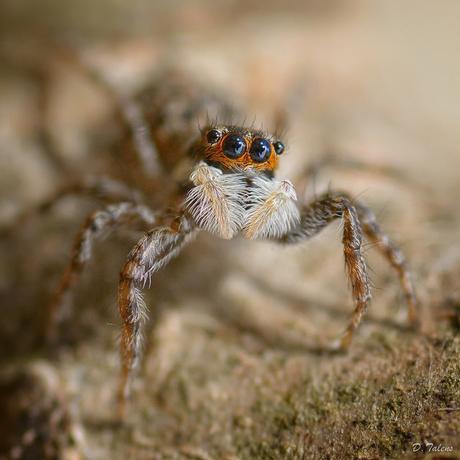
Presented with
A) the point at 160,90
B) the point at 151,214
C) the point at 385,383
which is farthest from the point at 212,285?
the point at 160,90

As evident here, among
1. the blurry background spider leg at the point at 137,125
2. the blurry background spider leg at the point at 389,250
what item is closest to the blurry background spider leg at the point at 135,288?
the blurry background spider leg at the point at 389,250

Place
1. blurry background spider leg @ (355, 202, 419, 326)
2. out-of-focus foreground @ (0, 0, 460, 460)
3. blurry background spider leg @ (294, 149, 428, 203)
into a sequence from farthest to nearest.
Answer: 1. blurry background spider leg @ (294, 149, 428, 203)
2. blurry background spider leg @ (355, 202, 419, 326)
3. out-of-focus foreground @ (0, 0, 460, 460)

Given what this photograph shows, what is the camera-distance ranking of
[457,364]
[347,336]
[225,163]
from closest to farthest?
[457,364] → [347,336] → [225,163]

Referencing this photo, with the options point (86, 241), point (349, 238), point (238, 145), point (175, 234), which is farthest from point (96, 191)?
point (349, 238)

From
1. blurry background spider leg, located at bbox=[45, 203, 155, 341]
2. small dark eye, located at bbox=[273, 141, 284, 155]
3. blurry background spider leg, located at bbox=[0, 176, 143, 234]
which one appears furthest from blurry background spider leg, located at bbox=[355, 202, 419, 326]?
blurry background spider leg, located at bbox=[0, 176, 143, 234]

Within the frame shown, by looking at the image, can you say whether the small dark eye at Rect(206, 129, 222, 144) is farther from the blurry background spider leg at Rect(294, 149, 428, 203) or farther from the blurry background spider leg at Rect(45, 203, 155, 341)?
the blurry background spider leg at Rect(294, 149, 428, 203)

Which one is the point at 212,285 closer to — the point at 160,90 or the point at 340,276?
the point at 340,276

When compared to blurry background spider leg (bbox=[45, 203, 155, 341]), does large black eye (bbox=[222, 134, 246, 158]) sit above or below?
above
